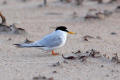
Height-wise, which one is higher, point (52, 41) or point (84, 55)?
point (52, 41)

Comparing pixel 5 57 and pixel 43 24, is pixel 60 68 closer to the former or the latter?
pixel 5 57

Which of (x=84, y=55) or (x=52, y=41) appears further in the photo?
(x=52, y=41)

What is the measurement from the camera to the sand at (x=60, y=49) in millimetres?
6152

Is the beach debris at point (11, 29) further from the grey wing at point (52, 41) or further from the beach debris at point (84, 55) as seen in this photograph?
the beach debris at point (84, 55)

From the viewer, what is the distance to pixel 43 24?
35.1 ft

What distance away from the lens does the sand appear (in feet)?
20.2

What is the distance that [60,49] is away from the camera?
7.86 m

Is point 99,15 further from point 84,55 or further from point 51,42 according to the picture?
point 84,55

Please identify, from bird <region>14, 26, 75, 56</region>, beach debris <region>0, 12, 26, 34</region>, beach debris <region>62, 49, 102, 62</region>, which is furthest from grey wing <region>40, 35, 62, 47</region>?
beach debris <region>0, 12, 26, 34</region>

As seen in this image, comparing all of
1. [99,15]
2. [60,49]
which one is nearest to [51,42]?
[60,49]

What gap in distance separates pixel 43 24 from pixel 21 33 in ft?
5.22

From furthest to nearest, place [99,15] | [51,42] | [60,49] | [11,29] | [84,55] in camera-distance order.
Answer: [99,15]
[11,29]
[60,49]
[51,42]
[84,55]

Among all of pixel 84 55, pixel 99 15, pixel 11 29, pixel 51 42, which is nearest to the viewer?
pixel 84 55

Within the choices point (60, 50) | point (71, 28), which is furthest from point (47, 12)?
point (60, 50)
